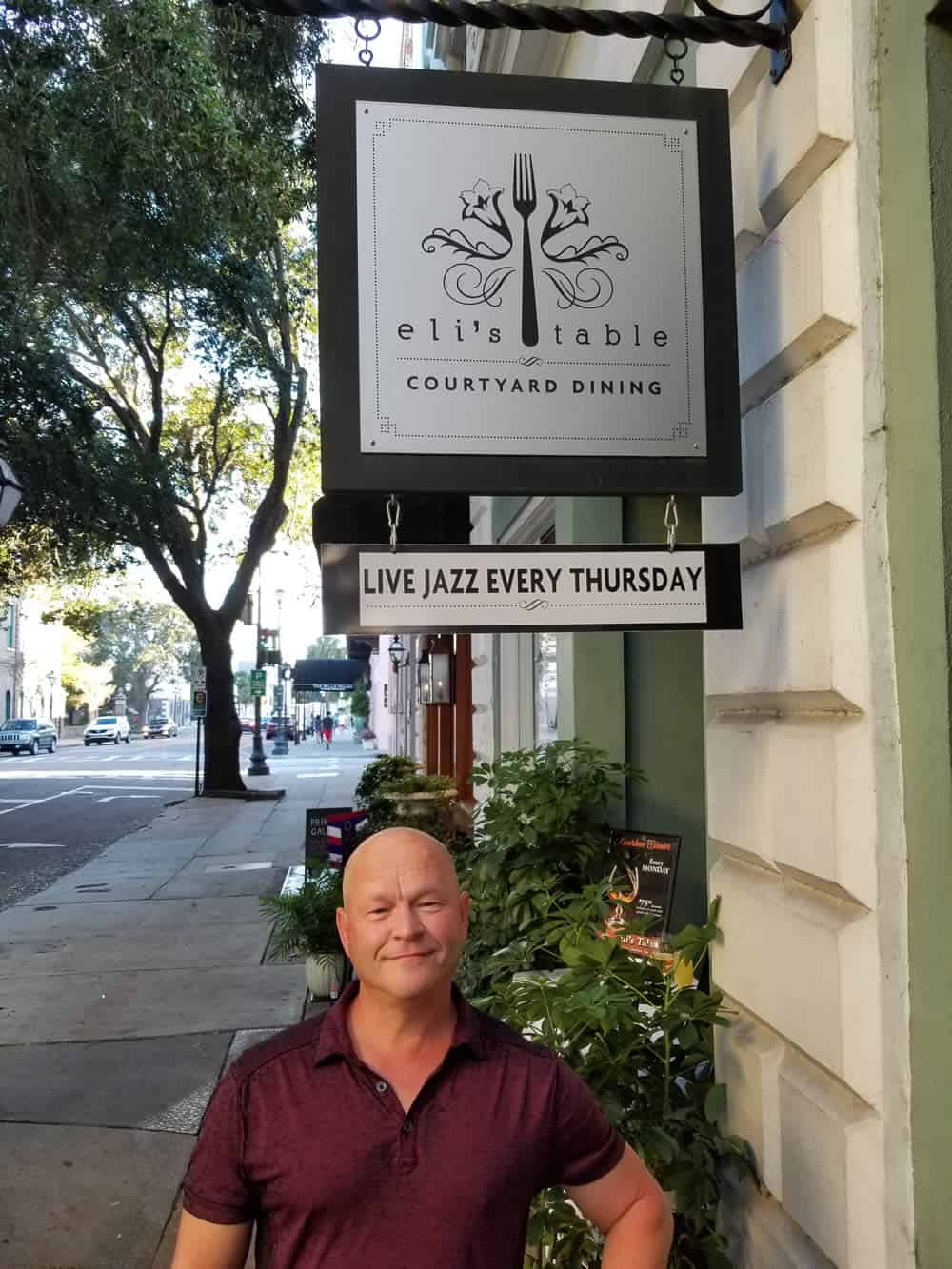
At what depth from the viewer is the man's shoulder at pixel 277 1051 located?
5.16ft

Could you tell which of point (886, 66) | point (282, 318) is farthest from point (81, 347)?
point (886, 66)

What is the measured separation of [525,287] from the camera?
241 centimetres

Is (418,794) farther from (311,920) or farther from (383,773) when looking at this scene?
(311,920)

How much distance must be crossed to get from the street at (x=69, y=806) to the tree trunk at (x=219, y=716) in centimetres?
102

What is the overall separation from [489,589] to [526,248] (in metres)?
0.80

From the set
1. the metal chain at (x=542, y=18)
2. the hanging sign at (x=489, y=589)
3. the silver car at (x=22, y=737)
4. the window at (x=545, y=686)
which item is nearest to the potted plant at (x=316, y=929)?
the window at (x=545, y=686)

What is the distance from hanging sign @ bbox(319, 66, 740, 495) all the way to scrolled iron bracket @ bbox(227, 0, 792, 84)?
121 millimetres

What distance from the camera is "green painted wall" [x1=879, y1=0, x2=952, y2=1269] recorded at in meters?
1.92

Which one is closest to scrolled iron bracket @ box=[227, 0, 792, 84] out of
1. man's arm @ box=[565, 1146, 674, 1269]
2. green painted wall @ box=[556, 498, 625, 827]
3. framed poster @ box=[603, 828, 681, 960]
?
man's arm @ box=[565, 1146, 674, 1269]

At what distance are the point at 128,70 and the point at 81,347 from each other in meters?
11.7

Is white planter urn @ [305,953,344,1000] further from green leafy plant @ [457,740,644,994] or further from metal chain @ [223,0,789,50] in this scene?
metal chain @ [223,0,789,50]

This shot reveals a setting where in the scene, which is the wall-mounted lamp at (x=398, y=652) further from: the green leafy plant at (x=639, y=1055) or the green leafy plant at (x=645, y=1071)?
the green leafy plant at (x=645, y=1071)

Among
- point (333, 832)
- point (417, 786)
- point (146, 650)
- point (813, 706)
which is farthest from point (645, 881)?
point (146, 650)

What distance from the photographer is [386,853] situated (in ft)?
5.35
